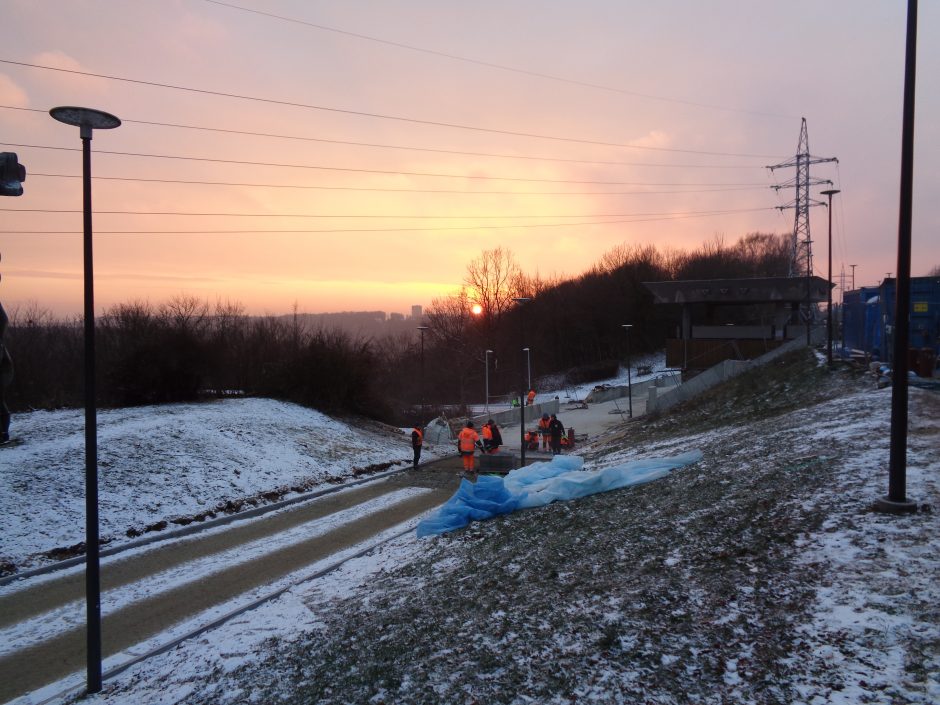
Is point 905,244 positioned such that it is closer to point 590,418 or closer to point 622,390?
point 590,418

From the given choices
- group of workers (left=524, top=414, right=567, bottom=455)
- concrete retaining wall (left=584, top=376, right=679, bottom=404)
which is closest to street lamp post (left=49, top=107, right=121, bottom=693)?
group of workers (left=524, top=414, right=567, bottom=455)

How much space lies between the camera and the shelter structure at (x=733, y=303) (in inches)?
1653

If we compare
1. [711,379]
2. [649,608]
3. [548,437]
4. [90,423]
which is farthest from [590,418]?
[90,423]

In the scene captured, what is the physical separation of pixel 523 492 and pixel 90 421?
295 inches

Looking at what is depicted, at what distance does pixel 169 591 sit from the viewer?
32.5 ft

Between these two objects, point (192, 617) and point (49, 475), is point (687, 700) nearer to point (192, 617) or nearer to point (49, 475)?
point (192, 617)

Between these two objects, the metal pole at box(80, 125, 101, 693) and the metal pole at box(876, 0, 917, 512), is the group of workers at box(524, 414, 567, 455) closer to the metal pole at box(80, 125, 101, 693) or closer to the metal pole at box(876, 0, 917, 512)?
the metal pole at box(876, 0, 917, 512)

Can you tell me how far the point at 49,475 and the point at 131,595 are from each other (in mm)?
5832

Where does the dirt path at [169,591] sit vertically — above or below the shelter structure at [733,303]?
below

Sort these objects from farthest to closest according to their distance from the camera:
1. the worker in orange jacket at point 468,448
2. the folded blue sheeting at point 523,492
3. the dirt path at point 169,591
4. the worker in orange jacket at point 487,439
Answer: the worker in orange jacket at point 487,439 < the worker in orange jacket at point 468,448 < the folded blue sheeting at point 523,492 < the dirt path at point 169,591

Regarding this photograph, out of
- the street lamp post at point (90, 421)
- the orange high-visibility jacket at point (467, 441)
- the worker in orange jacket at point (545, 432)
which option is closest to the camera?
the street lamp post at point (90, 421)

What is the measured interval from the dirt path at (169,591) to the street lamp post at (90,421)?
0.98 m

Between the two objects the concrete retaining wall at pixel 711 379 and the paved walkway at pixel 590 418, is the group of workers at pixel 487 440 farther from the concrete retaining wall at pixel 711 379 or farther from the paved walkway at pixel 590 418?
the concrete retaining wall at pixel 711 379

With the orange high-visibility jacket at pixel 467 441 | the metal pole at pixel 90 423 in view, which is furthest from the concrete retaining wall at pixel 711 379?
the metal pole at pixel 90 423
